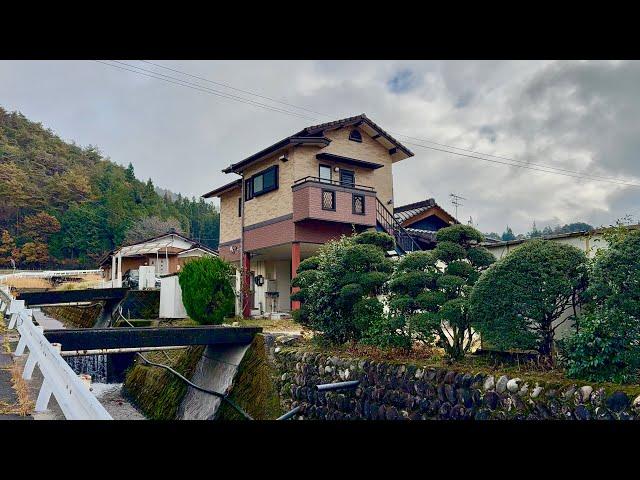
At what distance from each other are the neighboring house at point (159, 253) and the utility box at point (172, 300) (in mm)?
5437

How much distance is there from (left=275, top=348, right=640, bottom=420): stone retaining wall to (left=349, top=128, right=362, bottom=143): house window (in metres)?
7.96

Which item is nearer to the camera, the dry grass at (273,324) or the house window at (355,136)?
the dry grass at (273,324)

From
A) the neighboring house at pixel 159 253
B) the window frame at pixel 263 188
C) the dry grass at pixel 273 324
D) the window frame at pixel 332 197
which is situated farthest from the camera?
the neighboring house at pixel 159 253

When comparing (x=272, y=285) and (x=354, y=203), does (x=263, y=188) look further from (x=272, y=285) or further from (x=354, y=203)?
(x=272, y=285)

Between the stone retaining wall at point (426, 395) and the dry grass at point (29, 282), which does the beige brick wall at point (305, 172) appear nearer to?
the stone retaining wall at point (426, 395)

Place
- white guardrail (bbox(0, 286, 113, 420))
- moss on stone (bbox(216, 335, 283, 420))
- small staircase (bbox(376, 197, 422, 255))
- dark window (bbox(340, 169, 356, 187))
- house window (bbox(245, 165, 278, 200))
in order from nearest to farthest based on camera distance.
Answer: white guardrail (bbox(0, 286, 113, 420)) → moss on stone (bbox(216, 335, 283, 420)) → small staircase (bbox(376, 197, 422, 255)) → house window (bbox(245, 165, 278, 200)) → dark window (bbox(340, 169, 356, 187))

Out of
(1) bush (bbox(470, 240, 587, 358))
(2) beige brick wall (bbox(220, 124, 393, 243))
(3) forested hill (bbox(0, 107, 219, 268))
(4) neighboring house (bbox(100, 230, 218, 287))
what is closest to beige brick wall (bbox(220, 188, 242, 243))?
(2) beige brick wall (bbox(220, 124, 393, 243))

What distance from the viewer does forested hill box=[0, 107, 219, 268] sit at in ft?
101

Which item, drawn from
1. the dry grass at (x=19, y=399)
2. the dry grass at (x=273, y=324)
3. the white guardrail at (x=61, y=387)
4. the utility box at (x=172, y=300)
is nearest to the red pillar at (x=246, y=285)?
the dry grass at (x=273, y=324)

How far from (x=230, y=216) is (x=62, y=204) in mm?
22262

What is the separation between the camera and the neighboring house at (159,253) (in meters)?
21.2

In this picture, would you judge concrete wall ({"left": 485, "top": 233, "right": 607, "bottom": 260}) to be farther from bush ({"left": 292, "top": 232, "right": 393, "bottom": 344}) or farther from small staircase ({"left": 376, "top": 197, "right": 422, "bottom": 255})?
small staircase ({"left": 376, "top": 197, "right": 422, "bottom": 255})

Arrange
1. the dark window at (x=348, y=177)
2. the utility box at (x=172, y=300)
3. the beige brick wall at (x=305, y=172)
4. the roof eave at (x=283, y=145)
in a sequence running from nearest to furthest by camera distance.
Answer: the roof eave at (x=283, y=145) → the beige brick wall at (x=305, y=172) → the dark window at (x=348, y=177) → the utility box at (x=172, y=300)
